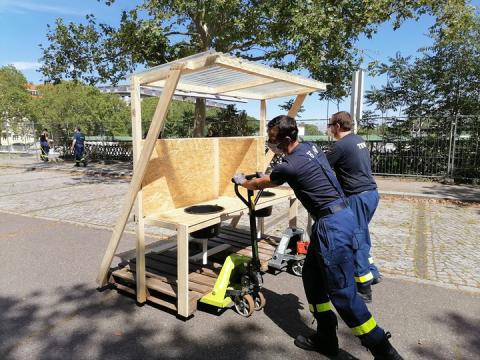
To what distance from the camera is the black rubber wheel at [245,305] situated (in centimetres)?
348

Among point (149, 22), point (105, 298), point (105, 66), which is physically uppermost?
point (149, 22)

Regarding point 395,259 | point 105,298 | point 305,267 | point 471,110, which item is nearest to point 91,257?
point 105,298

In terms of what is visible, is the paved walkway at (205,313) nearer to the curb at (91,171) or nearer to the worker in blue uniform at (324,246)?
the worker in blue uniform at (324,246)

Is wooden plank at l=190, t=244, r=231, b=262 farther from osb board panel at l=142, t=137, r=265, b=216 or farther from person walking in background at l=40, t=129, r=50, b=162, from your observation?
person walking in background at l=40, t=129, r=50, b=162

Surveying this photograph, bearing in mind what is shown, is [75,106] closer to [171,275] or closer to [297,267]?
[171,275]

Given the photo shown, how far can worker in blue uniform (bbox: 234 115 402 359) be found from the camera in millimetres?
2578

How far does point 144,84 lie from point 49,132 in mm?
23252

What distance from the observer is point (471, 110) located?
13.6 m

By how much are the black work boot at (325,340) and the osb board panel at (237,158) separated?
2.60 metres

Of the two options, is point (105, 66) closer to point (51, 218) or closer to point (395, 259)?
point (51, 218)

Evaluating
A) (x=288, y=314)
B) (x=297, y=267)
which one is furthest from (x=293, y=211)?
(x=288, y=314)

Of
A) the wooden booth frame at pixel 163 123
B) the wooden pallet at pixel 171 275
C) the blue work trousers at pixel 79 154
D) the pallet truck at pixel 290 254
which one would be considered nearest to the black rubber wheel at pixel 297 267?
the pallet truck at pixel 290 254

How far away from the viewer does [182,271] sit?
3.34 metres

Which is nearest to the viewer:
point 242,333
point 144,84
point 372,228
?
point 242,333
